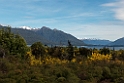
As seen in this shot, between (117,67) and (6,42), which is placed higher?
(6,42)

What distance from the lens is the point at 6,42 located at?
2459 centimetres

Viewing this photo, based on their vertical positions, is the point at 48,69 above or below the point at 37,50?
below

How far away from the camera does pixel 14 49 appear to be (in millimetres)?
24375

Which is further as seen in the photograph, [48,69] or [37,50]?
[37,50]

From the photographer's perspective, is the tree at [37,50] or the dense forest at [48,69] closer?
the dense forest at [48,69]

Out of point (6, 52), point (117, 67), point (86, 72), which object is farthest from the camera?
point (6, 52)

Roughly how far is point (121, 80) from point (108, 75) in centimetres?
161

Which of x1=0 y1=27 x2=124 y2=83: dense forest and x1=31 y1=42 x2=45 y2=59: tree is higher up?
x1=31 y1=42 x2=45 y2=59: tree

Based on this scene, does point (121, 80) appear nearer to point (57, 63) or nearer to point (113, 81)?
Result: point (113, 81)

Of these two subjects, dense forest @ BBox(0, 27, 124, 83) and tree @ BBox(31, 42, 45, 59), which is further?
tree @ BBox(31, 42, 45, 59)

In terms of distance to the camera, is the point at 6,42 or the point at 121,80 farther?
the point at 6,42

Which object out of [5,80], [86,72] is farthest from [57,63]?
[5,80]

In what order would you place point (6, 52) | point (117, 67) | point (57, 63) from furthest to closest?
point (6, 52) → point (57, 63) → point (117, 67)

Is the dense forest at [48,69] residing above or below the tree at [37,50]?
below
